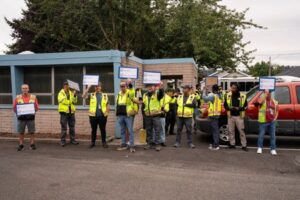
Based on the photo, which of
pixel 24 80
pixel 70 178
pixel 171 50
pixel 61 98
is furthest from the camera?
pixel 171 50

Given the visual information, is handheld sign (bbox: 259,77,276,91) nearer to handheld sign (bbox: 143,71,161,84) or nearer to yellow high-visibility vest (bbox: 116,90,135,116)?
handheld sign (bbox: 143,71,161,84)

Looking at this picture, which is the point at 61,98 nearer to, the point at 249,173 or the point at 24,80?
the point at 24,80

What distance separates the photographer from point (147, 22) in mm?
19906

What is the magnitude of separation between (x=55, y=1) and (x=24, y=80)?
8646mm

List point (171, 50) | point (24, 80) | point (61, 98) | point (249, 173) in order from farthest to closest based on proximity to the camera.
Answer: point (171, 50), point (24, 80), point (61, 98), point (249, 173)

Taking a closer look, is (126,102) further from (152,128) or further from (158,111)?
(152,128)

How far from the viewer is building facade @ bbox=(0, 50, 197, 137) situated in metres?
11.8

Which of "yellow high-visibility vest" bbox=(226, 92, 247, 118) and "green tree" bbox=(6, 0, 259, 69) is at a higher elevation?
"green tree" bbox=(6, 0, 259, 69)

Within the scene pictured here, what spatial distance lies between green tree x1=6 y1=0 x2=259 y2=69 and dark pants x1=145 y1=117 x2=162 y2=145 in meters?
10.2

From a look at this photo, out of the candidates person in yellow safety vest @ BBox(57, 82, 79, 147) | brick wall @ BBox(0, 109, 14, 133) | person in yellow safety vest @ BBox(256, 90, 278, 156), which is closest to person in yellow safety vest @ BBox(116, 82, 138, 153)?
person in yellow safety vest @ BBox(57, 82, 79, 147)

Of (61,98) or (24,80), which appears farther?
(24,80)

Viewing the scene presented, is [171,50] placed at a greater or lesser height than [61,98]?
greater

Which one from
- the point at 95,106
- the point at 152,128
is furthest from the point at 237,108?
the point at 95,106

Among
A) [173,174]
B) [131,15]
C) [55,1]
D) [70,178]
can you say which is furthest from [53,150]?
[55,1]
